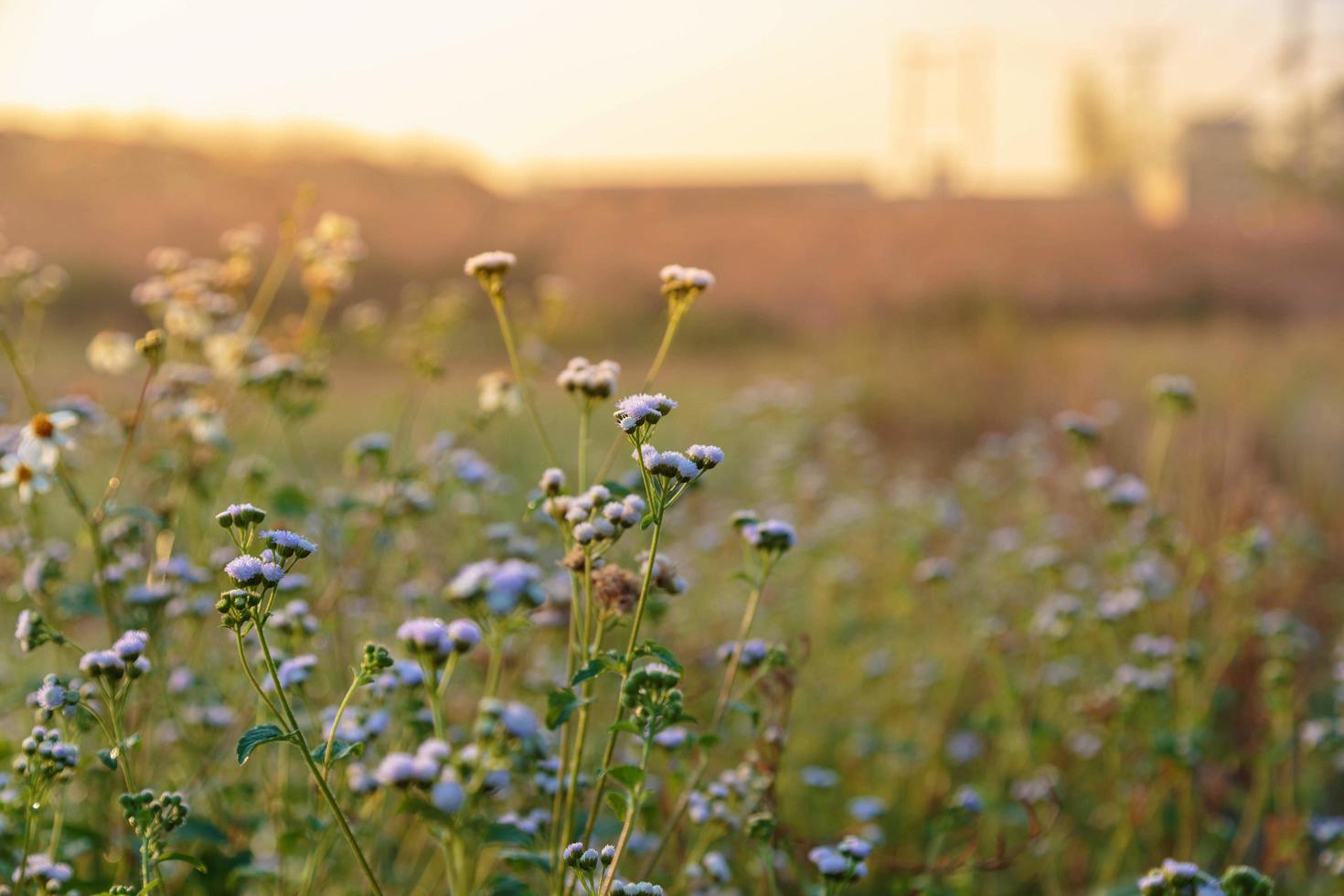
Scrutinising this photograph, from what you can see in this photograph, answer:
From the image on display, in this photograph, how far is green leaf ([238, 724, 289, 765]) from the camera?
5.38 ft

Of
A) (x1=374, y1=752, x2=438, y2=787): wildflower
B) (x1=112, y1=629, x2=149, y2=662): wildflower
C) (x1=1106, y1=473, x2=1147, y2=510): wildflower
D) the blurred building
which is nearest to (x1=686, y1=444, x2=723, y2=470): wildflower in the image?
(x1=374, y1=752, x2=438, y2=787): wildflower

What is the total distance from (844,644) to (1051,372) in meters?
7.91

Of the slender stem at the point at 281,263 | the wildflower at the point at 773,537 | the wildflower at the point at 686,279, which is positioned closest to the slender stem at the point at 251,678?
the wildflower at the point at 773,537

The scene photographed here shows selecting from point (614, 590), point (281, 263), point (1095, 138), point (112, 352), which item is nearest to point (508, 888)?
point (614, 590)

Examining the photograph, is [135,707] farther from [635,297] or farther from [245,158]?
[245,158]

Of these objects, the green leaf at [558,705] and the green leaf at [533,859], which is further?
the green leaf at [533,859]

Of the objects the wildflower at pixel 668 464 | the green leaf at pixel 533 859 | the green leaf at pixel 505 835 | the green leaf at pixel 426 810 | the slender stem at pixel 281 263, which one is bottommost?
the green leaf at pixel 533 859

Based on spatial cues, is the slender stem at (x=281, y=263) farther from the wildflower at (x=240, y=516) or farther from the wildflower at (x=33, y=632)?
the wildflower at (x=240, y=516)

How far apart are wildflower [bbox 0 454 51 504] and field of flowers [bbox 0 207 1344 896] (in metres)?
0.01

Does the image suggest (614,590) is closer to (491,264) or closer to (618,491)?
(618,491)

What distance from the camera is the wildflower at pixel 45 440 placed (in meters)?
2.62

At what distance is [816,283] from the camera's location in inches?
947

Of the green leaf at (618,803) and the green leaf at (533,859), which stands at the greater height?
the green leaf at (618,803)

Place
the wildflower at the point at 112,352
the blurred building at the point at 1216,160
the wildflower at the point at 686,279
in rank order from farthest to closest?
the blurred building at the point at 1216,160 < the wildflower at the point at 112,352 < the wildflower at the point at 686,279
